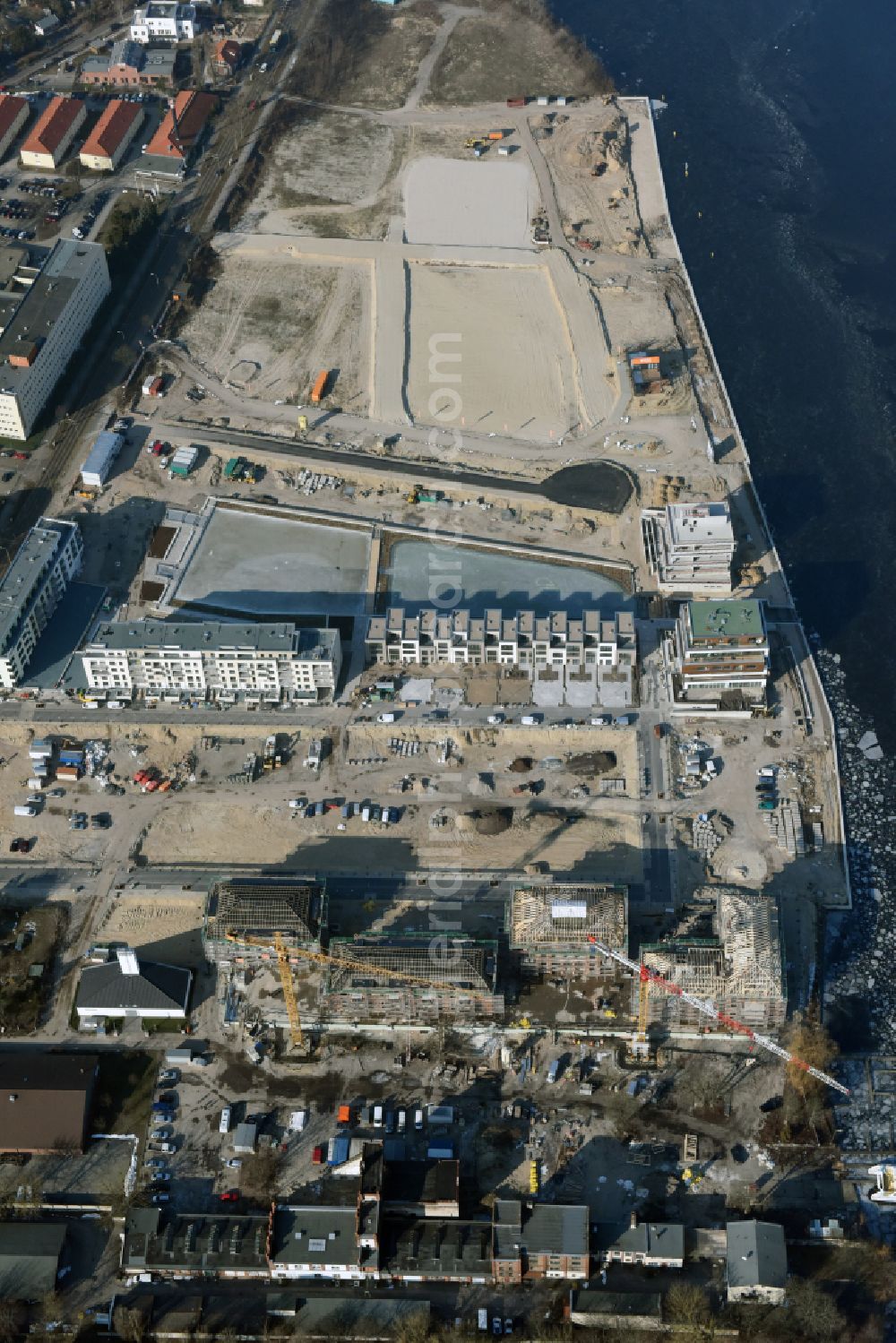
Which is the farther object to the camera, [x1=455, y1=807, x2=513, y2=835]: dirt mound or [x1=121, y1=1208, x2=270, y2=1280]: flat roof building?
[x1=455, y1=807, x2=513, y2=835]: dirt mound

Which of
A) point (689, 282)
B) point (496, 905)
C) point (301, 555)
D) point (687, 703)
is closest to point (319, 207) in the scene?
point (689, 282)

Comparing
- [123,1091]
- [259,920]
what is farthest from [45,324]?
[123,1091]

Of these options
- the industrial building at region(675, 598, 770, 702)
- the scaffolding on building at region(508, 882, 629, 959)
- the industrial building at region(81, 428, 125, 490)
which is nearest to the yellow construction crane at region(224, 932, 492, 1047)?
the scaffolding on building at region(508, 882, 629, 959)

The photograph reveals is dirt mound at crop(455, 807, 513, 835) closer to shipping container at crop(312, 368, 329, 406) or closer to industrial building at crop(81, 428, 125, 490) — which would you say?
industrial building at crop(81, 428, 125, 490)

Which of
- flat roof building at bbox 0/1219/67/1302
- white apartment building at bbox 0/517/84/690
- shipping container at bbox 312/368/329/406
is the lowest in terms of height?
flat roof building at bbox 0/1219/67/1302

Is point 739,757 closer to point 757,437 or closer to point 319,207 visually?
point 757,437

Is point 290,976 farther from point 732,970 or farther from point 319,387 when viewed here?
point 319,387

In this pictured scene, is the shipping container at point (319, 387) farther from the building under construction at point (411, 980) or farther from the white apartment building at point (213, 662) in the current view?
the building under construction at point (411, 980)
